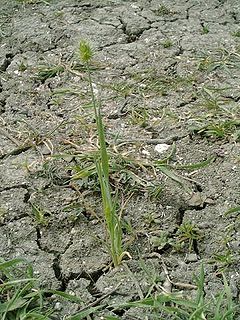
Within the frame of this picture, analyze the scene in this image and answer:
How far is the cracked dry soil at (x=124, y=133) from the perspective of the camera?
200 centimetres

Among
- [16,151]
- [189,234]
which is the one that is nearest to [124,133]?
[16,151]

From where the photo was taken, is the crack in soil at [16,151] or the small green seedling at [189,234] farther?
the crack in soil at [16,151]

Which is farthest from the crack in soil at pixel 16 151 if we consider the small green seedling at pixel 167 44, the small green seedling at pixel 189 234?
the small green seedling at pixel 167 44

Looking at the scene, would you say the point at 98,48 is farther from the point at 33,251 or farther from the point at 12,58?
the point at 33,251

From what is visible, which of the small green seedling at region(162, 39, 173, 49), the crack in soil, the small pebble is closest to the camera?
the small pebble

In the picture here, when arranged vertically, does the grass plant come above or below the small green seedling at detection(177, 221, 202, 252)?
above

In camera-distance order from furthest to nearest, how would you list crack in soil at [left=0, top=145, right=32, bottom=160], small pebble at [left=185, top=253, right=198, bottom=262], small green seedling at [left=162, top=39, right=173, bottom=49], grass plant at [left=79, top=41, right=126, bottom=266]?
small green seedling at [left=162, top=39, right=173, bottom=49] < crack in soil at [left=0, top=145, right=32, bottom=160] < small pebble at [left=185, top=253, right=198, bottom=262] < grass plant at [left=79, top=41, right=126, bottom=266]

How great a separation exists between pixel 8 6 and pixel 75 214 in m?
1.80

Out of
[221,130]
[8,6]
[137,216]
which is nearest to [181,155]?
[221,130]

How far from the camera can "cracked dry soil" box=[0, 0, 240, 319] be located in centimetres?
200

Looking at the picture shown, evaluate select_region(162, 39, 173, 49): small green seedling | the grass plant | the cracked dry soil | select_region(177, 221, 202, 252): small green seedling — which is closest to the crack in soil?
the cracked dry soil

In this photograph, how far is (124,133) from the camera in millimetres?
2549

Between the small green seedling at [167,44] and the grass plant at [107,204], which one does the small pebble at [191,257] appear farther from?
the small green seedling at [167,44]

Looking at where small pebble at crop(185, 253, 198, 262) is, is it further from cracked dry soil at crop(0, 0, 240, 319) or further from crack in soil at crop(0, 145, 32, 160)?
crack in soil at crop(0, 145, 32, 160)
